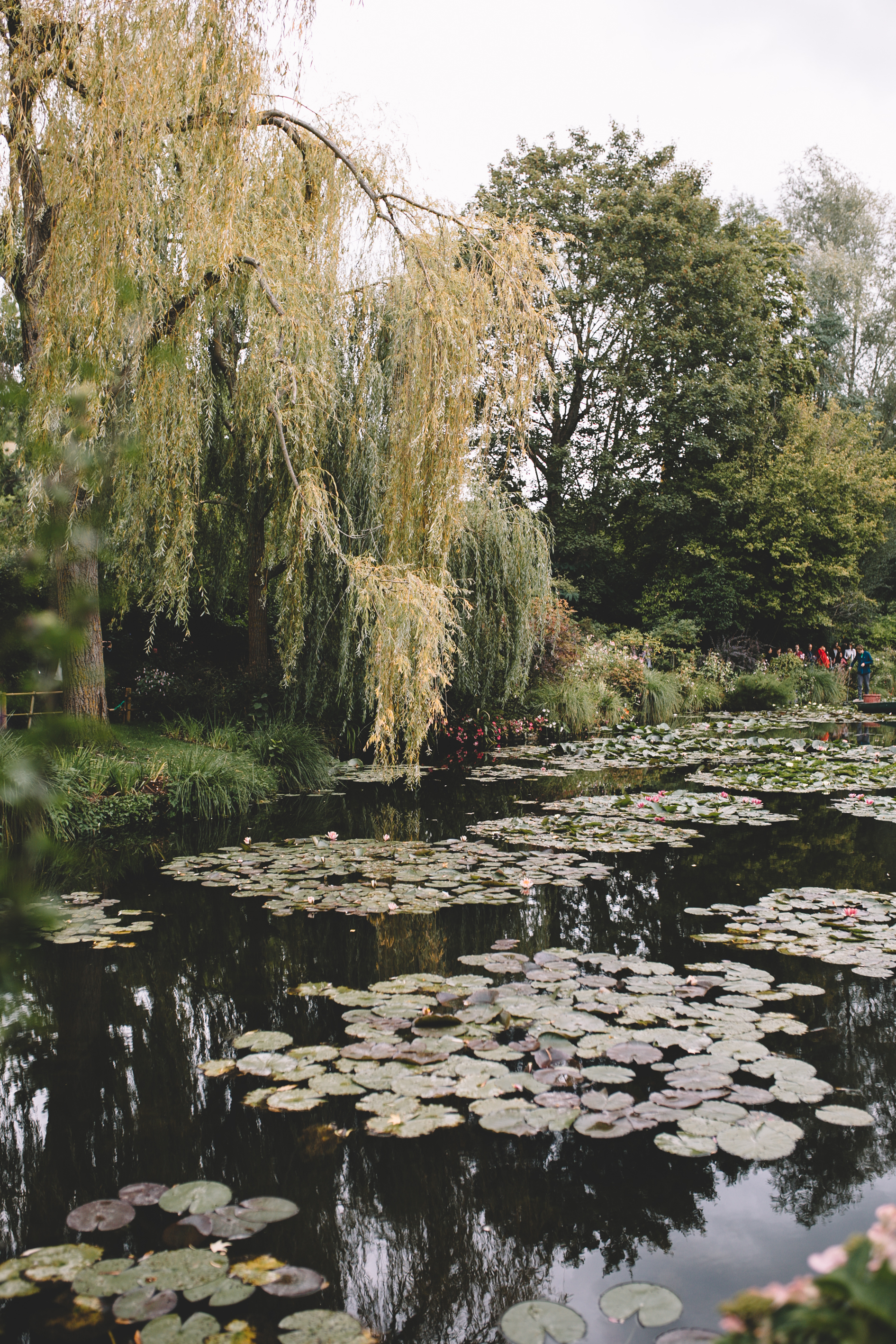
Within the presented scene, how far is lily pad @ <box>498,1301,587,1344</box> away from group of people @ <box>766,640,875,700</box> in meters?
18.5

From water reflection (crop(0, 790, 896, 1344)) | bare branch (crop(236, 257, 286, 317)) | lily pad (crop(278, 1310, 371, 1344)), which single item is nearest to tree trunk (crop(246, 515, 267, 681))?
bare branch (crop(236, 257, 286, 317))

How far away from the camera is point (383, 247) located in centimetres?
740

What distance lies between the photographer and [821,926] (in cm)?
426

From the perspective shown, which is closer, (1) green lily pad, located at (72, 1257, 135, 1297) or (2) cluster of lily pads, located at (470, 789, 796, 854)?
(1) green lily pad, located at (72, 1257, 135, 1297)

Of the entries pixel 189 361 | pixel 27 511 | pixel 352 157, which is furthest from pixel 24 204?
pixel 352 157

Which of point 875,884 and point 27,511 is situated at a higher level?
point 27,511

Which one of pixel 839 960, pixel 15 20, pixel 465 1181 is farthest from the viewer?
pixel 15 20

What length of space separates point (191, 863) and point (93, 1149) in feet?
10.5

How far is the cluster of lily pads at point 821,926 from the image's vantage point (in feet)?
12.5

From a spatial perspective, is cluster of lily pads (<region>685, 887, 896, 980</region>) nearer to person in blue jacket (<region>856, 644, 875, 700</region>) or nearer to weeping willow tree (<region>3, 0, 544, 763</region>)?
weeping willow tree (<region>3, 0, 544, 763</region>)

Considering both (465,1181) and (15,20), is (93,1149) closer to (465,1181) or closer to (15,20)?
(465,1181)

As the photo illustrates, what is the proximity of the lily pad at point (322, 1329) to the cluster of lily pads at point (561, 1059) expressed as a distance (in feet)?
1.94

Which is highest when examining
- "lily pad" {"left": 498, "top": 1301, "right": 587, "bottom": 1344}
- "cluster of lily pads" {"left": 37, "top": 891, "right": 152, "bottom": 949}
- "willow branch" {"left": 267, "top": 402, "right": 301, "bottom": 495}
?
"willow branch" {"left": 267, "top": 402, "right": 301, "bottom": 495}

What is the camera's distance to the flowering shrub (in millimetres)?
653
